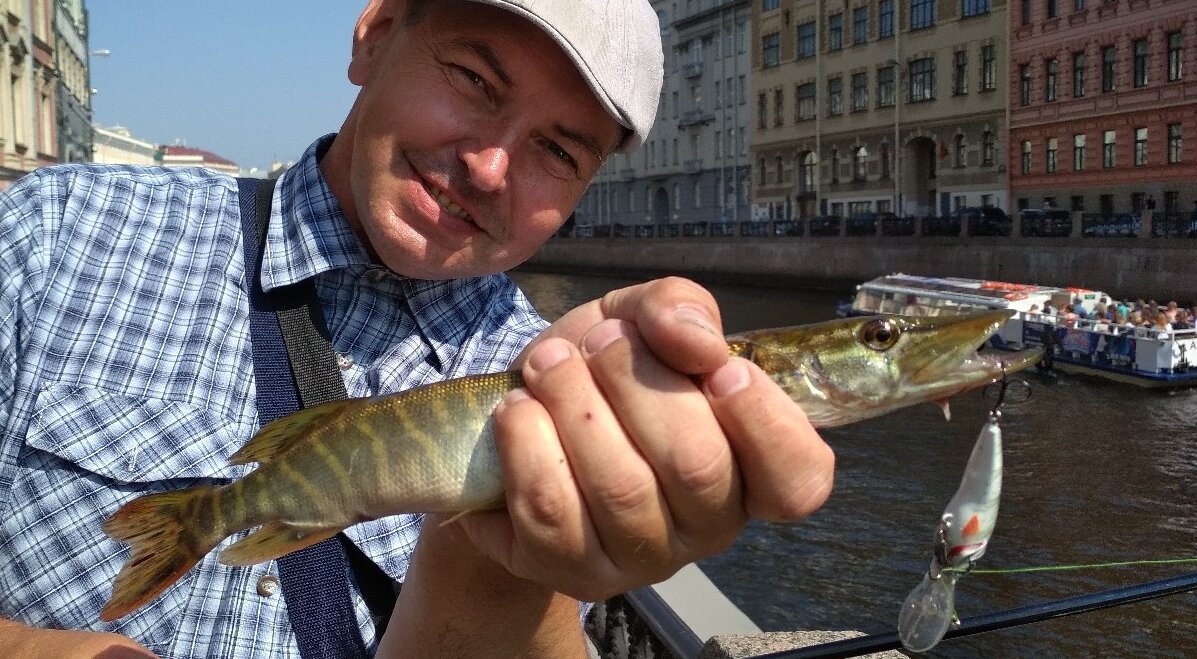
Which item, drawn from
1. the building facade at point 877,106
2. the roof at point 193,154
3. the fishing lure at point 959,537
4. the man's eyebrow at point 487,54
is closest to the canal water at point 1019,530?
the fishing lure at point 959,537

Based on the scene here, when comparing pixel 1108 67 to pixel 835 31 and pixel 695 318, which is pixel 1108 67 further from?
pixel 695 318

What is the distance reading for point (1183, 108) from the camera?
3547 cm

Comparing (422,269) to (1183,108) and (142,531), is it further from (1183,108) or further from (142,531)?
(1183,108)

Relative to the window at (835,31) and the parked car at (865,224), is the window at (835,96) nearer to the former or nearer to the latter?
the window at (835,31)

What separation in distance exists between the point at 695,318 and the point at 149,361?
1208 mm

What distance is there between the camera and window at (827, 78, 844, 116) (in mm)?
54656

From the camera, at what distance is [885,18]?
51469 millimetres

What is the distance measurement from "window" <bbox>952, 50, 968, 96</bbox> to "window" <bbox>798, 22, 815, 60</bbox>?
1061 centimetres

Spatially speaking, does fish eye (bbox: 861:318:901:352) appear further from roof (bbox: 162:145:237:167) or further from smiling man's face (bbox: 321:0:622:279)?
roof (bbox: 162:145:237:167)

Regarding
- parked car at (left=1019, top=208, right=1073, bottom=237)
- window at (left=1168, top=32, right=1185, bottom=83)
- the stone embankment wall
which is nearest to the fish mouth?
the stone embankment wall

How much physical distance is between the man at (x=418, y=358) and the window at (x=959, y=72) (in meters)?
47.9

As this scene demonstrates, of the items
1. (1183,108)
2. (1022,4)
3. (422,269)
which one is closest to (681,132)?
(1022,4)

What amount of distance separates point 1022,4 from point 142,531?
47186 millimetres

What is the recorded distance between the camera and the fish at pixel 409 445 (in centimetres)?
202
